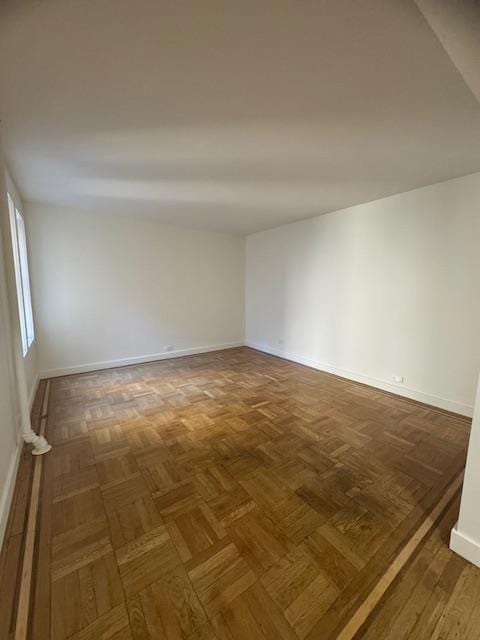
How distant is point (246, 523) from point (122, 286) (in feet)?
12.3

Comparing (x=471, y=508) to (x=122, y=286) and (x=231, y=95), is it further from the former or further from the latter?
(x=122, y=286)

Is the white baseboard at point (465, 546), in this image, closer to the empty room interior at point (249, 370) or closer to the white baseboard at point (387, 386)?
the empty room interior at point (249, 370)

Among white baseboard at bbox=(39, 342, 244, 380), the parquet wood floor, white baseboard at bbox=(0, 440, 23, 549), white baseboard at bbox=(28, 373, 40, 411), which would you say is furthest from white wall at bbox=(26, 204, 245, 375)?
white baseboard at bbox=(0, 440, 23, 549)

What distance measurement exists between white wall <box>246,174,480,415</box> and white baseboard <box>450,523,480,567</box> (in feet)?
5.88

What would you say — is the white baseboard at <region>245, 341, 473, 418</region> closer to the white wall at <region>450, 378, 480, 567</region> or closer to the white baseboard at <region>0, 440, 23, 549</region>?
the white wall at <region>450, 378, 480, 567</region>

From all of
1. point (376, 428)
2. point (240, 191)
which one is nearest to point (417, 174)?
point (240, 191)

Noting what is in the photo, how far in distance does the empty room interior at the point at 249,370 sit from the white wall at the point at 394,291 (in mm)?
25

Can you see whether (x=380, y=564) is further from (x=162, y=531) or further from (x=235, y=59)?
(x=235, y=59)

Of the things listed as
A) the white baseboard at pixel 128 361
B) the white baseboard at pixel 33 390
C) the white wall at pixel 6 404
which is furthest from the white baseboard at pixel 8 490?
the white baseboard at pixel 128 361

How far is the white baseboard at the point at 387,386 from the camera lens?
2.62 m

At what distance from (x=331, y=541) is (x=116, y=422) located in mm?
2072

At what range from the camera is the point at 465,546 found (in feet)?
4.00

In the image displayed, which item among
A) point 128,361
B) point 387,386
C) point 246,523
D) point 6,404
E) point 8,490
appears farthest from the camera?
point 128,361

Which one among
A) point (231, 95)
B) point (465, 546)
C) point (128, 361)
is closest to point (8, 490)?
point (465, 546)
